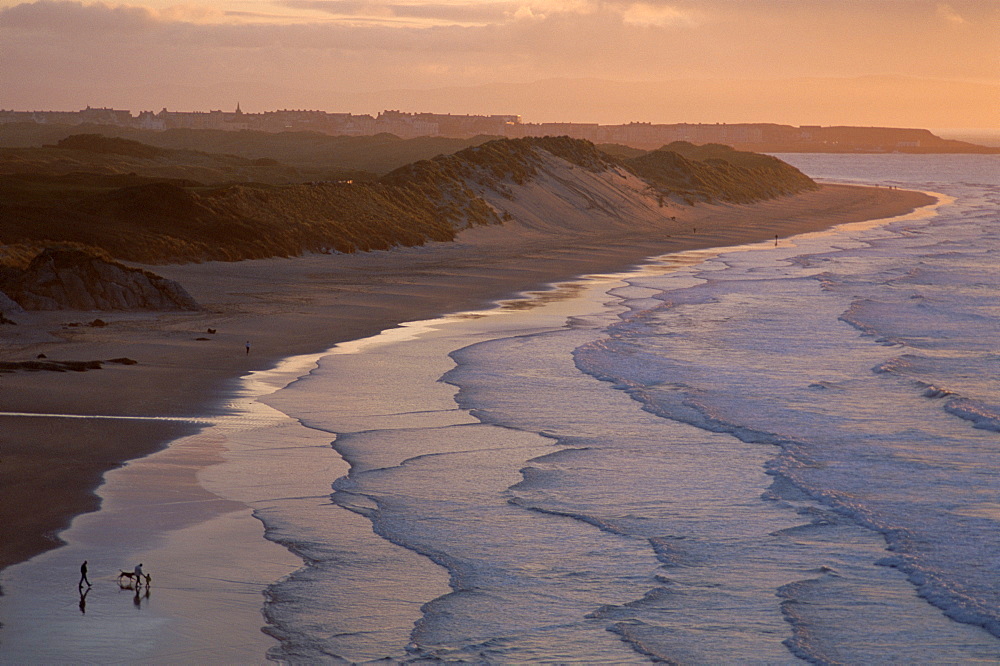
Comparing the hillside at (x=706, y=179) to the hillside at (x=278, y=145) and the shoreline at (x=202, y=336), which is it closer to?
the hillside at (x=278, y=145)

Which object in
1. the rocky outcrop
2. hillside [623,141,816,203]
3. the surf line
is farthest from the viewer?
hillside [623,141,816,203]

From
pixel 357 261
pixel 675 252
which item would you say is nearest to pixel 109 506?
pixel 357 261

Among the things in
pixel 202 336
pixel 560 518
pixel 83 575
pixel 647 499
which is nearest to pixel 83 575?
pixel 83 575

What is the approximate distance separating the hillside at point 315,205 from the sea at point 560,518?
→ 55.3ft

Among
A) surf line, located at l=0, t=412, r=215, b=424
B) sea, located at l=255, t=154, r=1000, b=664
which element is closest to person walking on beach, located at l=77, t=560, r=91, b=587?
sea, located at l=255, t=154, r=1000, b=664

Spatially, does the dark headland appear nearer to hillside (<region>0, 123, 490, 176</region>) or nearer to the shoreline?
the shoreline

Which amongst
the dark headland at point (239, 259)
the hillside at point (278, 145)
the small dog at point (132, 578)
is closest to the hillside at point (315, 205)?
the dark headland at point (239, 259)

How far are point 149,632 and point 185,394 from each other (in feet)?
32.2

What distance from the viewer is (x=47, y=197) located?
47.4m

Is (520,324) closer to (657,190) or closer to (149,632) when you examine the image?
(149,632)

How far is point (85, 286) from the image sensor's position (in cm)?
2661

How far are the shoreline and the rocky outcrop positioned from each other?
0.82 m

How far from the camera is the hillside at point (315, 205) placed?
125 ft

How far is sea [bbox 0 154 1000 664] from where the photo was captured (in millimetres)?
9539
